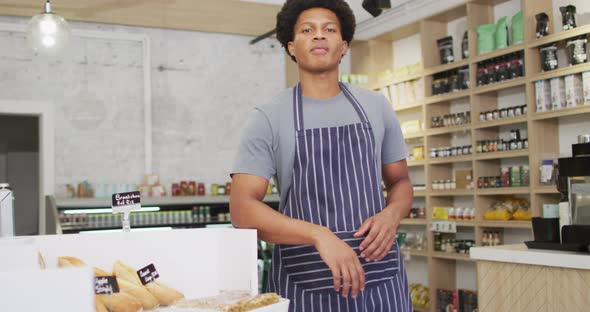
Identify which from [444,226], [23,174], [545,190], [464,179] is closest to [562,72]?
[545,190]

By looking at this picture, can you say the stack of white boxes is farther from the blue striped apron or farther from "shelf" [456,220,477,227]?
the blue striped apron

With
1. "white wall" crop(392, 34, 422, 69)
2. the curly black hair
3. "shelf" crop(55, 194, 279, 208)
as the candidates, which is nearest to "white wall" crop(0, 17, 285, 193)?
"shelf" crop(55, 194, 279, 208)

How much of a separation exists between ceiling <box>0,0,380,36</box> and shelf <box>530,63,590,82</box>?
259 cm

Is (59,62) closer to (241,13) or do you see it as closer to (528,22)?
(241,13)

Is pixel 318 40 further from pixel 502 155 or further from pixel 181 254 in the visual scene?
pixel 502 155

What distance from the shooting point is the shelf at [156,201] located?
282 inches

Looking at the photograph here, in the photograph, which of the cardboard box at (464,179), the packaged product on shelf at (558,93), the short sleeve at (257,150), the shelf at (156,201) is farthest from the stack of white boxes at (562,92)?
the short sleeve at (257,150)

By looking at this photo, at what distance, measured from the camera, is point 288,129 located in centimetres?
184

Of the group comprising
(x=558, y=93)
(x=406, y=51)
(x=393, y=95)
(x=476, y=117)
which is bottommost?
(x=476, y=117)

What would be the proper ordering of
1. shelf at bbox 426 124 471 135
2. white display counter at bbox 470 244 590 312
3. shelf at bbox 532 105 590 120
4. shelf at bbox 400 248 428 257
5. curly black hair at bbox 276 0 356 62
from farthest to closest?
shelf at bbox 400 248 428 257 → shelf at bbox 426 124 471 135 → shelf at bbox 532 105 590 120 → white display counter at bbox 470 244 590 312 → curly black hair at bbox 276 0 356 62

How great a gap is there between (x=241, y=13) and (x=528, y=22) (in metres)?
3.61

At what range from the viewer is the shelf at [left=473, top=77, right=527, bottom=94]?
6098 millimetres

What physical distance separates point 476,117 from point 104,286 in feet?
19.1

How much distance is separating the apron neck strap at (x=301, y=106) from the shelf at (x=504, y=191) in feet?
14.9
